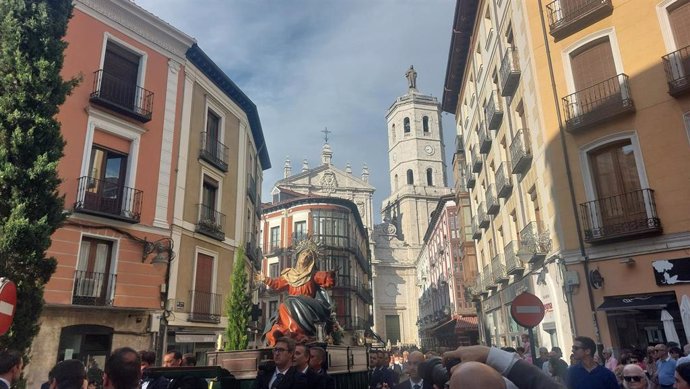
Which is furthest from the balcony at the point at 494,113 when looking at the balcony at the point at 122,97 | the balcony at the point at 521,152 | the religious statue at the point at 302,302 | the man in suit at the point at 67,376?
the man in suit at the point at 67,376

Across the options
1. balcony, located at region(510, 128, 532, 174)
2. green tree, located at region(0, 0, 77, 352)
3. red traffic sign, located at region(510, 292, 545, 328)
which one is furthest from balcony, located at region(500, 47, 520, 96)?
green tree, located at region(0, 0, 77, 352)

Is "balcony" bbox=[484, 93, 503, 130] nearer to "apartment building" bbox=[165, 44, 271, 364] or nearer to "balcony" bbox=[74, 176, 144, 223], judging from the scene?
"apartment building" bbox=[165, 44, 271, 364]

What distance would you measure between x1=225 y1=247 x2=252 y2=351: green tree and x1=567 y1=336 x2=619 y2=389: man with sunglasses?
13.6m

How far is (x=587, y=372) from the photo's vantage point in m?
5.41

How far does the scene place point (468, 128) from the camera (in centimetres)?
2723

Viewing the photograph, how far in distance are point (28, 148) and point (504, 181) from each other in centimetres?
1574

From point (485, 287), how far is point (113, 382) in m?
22.3

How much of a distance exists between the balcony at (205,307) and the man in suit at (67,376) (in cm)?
1387

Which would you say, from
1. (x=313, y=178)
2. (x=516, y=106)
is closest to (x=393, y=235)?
(x=313, y=178)

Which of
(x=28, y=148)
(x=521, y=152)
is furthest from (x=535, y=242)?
(x=28, y=148)

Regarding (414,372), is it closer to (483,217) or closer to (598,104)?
(598,104)

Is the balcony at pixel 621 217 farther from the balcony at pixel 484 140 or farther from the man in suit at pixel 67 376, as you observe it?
the man in suit at pixel 67 376

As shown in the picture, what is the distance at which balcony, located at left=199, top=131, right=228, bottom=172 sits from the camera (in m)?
19.2

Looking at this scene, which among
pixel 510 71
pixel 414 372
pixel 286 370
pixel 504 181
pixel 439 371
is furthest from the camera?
pixel 504 181
